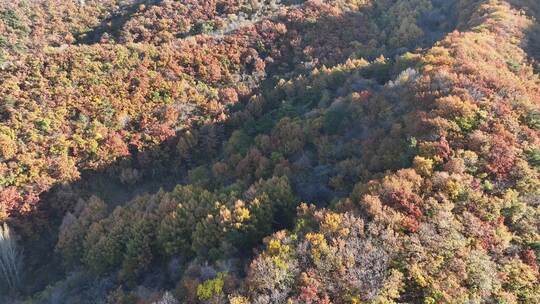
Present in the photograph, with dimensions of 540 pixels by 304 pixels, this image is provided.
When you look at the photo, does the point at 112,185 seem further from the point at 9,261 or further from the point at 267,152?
the point at 267,152

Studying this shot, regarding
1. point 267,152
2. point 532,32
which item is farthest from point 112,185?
point 532,32

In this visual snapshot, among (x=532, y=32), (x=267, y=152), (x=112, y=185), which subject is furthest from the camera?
(x=532, y=32)

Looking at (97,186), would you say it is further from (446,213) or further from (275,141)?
(446,213)

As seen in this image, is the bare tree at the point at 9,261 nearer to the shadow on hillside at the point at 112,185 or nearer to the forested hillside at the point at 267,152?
the forested hillside at the point at 267,152

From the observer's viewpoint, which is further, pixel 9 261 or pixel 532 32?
pixel 532 32

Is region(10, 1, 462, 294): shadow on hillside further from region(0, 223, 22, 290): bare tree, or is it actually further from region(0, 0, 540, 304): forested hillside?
region(0, 223, 22, 290): bare tree

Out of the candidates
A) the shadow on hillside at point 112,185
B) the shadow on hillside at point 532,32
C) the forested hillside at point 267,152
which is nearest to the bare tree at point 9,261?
the forested hillside at point 267,152
